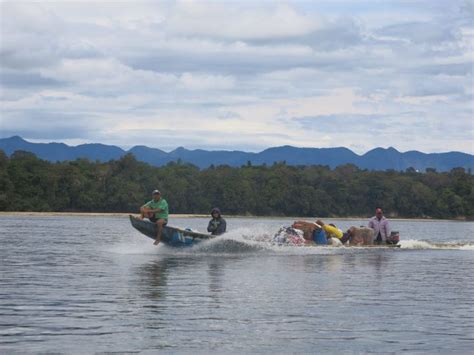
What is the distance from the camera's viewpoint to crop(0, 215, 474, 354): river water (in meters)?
14.4

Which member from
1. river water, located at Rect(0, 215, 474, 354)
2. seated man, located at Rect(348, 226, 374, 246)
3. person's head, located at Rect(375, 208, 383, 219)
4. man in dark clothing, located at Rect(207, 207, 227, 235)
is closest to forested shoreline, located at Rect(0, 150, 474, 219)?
person's head, located at Rect(375, 208, 383, 219)

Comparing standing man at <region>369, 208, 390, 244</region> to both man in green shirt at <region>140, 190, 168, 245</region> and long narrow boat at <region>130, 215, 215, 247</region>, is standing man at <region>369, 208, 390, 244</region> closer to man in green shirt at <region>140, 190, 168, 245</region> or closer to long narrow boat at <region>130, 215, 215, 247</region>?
long narrow boat at <region>130, 215, 215, 247</region>

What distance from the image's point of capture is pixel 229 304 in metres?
18.6

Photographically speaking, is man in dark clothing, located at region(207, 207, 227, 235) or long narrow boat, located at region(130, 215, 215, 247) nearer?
long narrow boat, located at region(130, 215, 215, 247)

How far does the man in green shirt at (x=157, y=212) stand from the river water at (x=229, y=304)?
43.5 inches

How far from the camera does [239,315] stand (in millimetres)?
17078

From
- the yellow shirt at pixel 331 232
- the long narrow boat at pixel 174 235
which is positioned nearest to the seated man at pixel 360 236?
the yellow shirt at pixel 331 232

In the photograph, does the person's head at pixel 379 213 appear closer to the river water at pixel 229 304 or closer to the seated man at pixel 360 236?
the seated man at pixel 360 236

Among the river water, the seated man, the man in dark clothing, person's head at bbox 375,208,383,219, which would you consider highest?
person's head at bbox 375,208,383,219

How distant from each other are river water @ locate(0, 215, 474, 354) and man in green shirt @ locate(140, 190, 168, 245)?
3.62 ft

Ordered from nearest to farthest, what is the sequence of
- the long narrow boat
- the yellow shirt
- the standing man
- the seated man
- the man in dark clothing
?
the long narrow boat < the man in dark clothing < the yellow shirt < the seated man < the standing man

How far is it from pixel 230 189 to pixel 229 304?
111 metres

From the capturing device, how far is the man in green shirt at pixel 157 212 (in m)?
32.2

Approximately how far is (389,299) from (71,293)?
6.69 m
